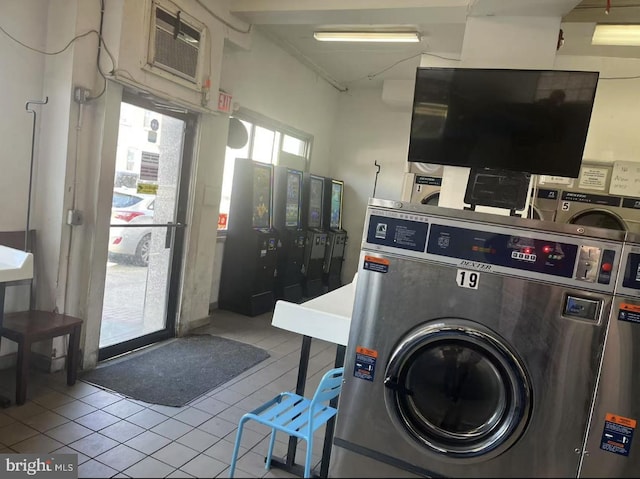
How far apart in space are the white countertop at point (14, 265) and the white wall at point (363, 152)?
222 inches

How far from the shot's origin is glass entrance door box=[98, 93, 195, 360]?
3887mm

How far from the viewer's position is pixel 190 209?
4.53 metres

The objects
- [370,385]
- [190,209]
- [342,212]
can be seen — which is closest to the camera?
[370,385]

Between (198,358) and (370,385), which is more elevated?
(370,385)

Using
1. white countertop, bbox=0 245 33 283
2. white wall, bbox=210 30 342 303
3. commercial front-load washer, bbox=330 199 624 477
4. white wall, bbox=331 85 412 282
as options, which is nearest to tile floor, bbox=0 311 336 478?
white countertop, bbox=0 245 33 283

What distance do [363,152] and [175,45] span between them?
4660 millimetres

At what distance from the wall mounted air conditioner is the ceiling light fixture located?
1.92 m

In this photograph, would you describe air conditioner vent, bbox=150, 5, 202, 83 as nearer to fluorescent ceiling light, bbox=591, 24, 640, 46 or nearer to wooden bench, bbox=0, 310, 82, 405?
wooden bench, bbox=0, 310, 82, 405

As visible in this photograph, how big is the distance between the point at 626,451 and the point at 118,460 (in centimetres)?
235

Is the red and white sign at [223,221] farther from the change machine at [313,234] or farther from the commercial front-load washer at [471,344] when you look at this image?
the commercial front-load washer at [471,344]

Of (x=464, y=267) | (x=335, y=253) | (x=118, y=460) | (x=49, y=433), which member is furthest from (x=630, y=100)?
(x=49, y=433)

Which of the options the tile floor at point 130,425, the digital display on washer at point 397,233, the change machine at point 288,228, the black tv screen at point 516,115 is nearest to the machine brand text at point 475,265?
the digital display on washer at point 397,233

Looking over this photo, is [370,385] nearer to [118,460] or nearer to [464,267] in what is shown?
[464,267]

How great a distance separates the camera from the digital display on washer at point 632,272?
125cm
